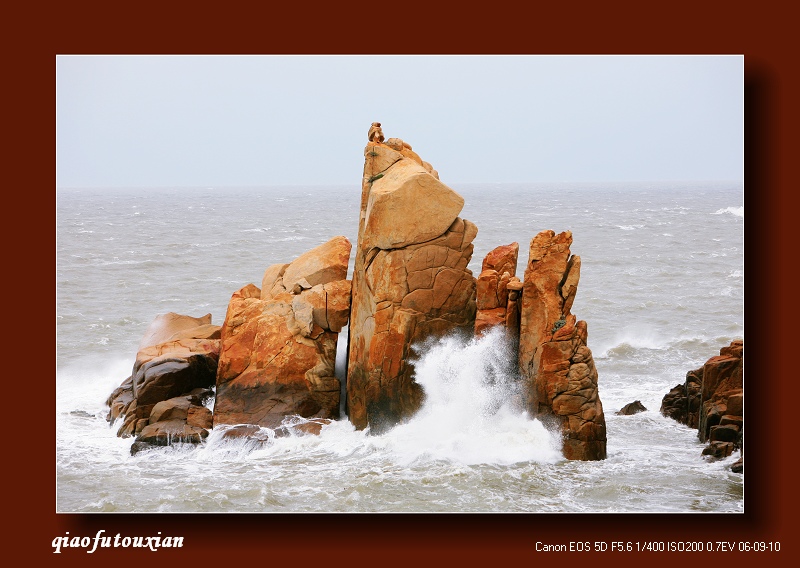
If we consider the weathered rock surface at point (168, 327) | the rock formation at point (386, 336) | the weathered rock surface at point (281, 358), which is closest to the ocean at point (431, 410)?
the rock formation at point (386, 336)

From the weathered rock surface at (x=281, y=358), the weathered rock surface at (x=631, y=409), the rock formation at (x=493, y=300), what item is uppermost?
the rock formation at (x=493, y=300)

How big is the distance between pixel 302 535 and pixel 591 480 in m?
5.89

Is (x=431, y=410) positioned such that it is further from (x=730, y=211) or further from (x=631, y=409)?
(x=730, y=211)

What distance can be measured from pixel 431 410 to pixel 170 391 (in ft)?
18.4

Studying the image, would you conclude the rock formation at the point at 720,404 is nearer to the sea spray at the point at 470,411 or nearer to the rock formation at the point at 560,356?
the rock formation at the point at 560,356

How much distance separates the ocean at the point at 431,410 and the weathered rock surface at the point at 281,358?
76 centimetres

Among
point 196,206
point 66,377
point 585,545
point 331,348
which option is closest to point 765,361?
point 585,545

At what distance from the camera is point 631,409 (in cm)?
2466

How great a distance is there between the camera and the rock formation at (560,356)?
67.8 feet

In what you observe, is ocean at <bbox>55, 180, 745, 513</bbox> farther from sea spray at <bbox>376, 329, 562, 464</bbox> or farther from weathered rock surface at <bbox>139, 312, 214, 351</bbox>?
weathered rock surface at <bbox>139, 312, 214, 351</bbox>

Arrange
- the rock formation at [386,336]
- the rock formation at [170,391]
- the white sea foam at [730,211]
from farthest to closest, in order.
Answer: the white sea foam at [730,211]
the rock formation at [170,391]
the rock formation at [386,336]

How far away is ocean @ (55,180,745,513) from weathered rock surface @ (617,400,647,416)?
0.31m

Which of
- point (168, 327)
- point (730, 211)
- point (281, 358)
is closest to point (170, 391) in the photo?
point (281, 358)

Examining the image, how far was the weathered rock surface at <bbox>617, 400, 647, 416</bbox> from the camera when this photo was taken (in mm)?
24609
